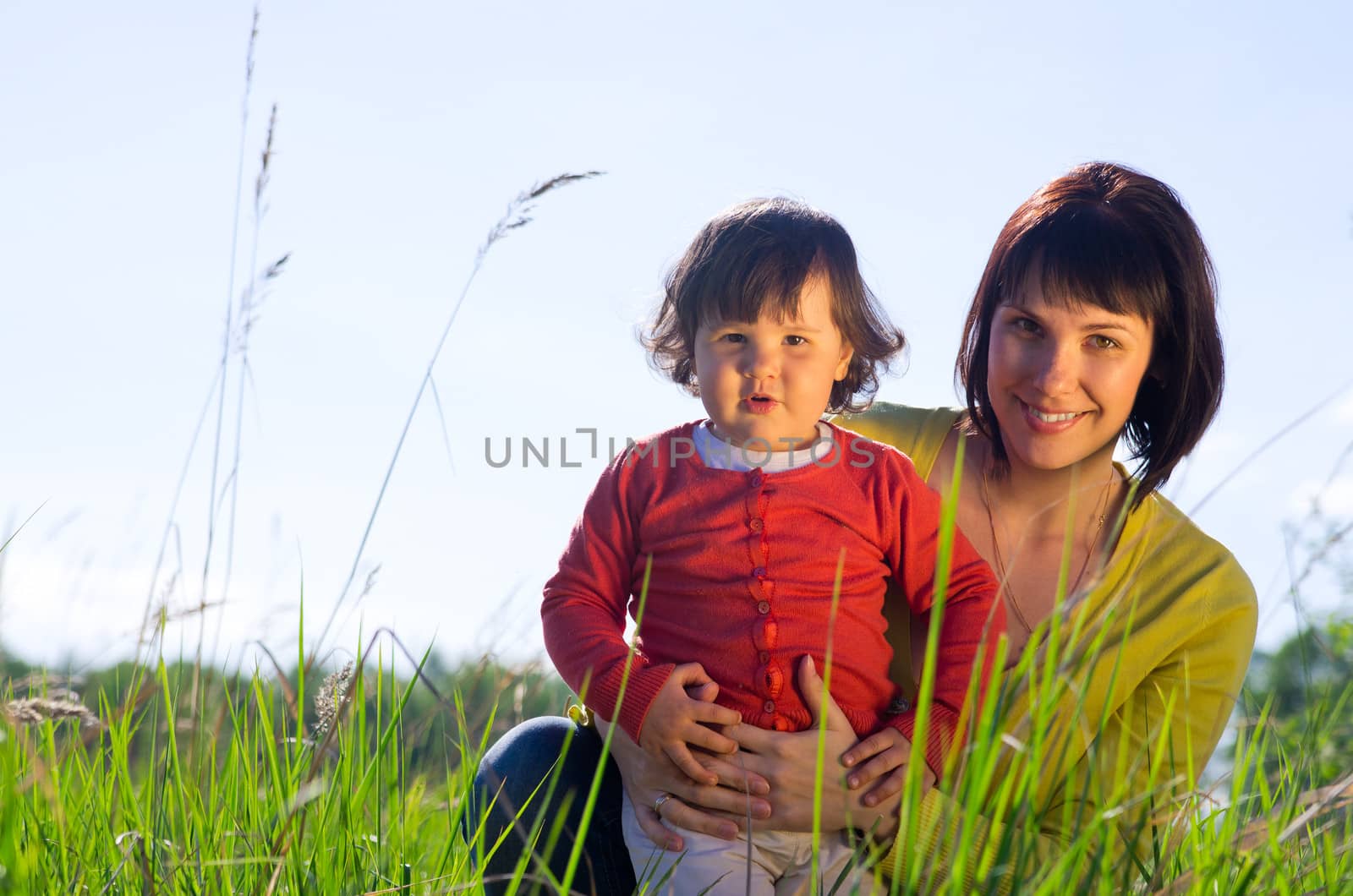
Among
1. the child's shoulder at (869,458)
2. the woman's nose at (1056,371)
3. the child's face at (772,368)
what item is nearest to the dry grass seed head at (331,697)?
the child's face at (772,368)

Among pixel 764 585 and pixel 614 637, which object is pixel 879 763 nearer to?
pixel 764 585

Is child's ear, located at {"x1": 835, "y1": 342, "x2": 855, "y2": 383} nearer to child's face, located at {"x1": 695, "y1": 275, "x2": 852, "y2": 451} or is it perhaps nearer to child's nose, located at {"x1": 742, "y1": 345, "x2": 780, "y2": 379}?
child's face, located at {"x1": 695, "y1": 275, "x2": 852, "y2": 451}

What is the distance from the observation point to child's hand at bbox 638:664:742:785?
88.7 inches

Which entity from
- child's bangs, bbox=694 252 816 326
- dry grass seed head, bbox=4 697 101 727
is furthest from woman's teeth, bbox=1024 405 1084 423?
dry grass seed head, bbox=4 697 101 727

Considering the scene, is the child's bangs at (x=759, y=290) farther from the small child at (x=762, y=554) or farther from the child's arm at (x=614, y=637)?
the child's arm at (x=614, y=637)

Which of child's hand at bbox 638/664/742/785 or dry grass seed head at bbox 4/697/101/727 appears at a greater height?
dry grass seed head at bbox 4/697/101/727

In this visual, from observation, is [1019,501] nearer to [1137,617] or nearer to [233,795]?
[1137,617]

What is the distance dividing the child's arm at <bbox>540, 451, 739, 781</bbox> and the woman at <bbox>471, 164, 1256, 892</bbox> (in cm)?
8

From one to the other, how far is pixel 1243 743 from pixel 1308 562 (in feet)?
1.10

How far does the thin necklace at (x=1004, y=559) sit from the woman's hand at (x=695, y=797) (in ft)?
2.86

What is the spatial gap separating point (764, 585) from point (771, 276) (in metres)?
0.65

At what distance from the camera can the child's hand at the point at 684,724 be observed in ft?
7.39

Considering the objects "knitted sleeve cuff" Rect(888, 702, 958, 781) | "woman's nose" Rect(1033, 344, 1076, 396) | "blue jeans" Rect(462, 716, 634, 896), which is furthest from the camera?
"woman's nose" Rect(1033, 344, 1076, 396)

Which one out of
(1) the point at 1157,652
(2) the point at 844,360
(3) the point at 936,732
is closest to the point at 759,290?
(2) the point at 844,360
